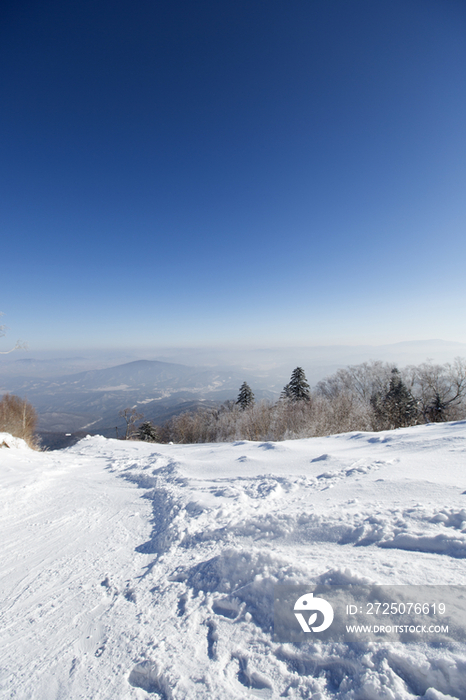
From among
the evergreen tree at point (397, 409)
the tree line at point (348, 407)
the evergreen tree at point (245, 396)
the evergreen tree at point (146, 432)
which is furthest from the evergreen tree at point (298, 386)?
the evergreen tree at point (146, 432)

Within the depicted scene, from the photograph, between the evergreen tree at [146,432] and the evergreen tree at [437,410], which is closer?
the evergreen tree at [437,410]

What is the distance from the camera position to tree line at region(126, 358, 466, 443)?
20942mm

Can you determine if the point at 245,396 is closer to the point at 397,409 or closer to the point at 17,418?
the point at 397,409

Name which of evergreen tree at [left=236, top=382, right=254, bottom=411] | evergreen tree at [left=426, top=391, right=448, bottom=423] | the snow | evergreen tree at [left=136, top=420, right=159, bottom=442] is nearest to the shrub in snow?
evergreen tree at [left=136, top=420, right=159, bottom=442]

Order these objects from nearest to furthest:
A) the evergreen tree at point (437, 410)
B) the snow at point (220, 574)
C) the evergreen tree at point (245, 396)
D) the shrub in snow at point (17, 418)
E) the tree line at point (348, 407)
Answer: the snow at point (220, 574) → the tree line at point (348, 407) → the shrub in snow at point (17, 418) → the evergreen tree at point (437, 410) → the evergreen tree at point (245, 396)

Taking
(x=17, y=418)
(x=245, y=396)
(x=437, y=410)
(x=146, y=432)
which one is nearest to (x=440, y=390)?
(x=437, y=410)

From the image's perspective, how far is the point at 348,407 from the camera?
73.2ft

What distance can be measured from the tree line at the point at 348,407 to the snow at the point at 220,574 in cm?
1570

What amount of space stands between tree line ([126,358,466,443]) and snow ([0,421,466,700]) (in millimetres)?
15698

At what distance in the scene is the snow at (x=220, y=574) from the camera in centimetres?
179

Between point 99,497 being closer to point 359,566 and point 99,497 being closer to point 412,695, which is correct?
point 359,566

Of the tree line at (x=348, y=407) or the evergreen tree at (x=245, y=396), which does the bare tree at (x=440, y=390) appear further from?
the evergreen tree at (x=245, y=396)

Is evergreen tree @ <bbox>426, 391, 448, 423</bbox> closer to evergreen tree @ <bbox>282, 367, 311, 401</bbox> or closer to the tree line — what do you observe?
the tree line

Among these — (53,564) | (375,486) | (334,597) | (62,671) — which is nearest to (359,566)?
(334,597)
